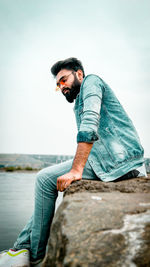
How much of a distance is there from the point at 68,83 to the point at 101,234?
1.39 m

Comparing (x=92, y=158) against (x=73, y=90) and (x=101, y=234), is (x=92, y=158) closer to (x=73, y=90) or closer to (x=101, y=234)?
(x=73, y=90)

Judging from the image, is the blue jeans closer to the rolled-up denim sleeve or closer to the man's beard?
the rolled-up denim sleeve

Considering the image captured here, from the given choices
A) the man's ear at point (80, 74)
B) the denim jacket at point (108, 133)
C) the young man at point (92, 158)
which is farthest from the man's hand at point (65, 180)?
the man's ear at point (80, 74)

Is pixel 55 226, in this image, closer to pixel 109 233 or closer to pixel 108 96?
pixel 109 233

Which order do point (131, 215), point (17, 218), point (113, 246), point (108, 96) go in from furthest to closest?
point (17, 218) → point (108, 96) → point (131, 215) → point (113, 246)

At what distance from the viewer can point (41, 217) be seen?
1.29 m

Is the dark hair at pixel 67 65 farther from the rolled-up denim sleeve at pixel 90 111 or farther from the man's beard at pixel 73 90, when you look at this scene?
the rolled-up denim sleeve at pixel 90 111

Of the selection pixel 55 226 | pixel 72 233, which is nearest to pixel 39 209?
pixel 55 226

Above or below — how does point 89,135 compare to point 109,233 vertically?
above

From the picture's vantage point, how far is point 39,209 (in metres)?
1.31

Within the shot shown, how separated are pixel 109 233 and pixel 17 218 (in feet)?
8.11

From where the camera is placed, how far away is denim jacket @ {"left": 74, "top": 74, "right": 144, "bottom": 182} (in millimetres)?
1313

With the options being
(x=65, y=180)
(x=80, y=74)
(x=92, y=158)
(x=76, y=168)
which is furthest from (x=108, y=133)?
(x=80, y=74)

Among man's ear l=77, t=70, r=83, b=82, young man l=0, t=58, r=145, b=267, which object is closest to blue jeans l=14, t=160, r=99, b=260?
young man l=0, t=58, r=145, b=267
